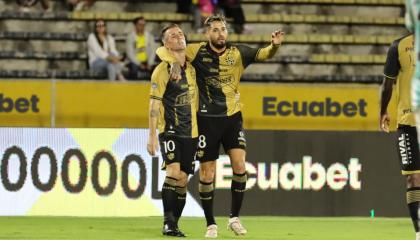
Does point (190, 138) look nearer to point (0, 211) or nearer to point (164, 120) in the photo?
point (164, 120)

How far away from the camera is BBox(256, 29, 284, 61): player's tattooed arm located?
10.9 metres

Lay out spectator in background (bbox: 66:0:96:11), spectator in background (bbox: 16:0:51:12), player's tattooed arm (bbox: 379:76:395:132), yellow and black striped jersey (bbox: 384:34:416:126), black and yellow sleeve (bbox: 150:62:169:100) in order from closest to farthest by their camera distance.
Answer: yellow and black striped jersey (bbox: 384:34:416:126) < player's tattooed arm (bbox: 379:76:395:132) < black and yellow sleeve (bbox: 150:62:169:100) < spectator in background (bbox: 16:0:51:12) < spectator in background (bbox: 66:0:96:11)

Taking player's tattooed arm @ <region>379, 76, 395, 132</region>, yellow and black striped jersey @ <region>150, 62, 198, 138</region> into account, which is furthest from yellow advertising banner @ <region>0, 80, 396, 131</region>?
player's tattooed arm @ <region>379, 76, 395, 132</region>

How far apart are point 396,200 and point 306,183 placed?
4.14 feet

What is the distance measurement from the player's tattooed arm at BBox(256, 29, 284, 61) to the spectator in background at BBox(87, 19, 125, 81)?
7211 millimetres

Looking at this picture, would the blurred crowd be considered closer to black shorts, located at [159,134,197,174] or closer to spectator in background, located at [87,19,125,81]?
spectator in background, located at [87,19,125,81]

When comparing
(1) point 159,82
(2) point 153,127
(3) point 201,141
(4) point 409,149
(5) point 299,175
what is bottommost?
(5) point 299,175

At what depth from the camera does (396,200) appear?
1524 cm

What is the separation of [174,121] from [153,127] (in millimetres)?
383

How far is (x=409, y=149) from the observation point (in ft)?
32.3

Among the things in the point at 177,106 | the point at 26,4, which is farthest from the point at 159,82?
the point at 26,4

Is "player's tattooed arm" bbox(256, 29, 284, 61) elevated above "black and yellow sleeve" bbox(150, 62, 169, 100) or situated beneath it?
elevated above

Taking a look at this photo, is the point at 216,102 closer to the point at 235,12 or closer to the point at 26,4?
the point at 235,12

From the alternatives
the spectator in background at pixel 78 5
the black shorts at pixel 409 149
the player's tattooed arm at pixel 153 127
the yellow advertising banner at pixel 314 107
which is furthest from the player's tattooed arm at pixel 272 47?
the spectator in background at pixel 78 5
